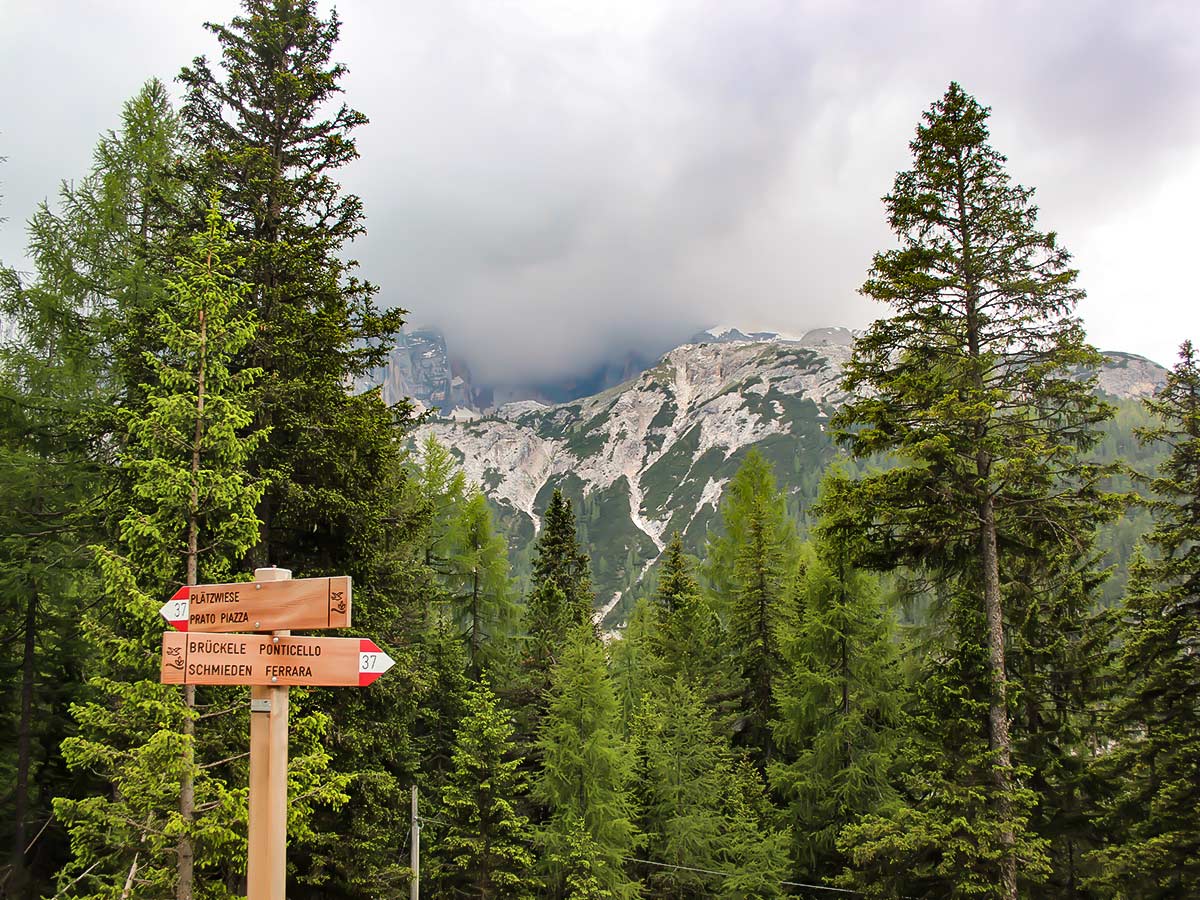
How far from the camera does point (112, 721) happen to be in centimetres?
784

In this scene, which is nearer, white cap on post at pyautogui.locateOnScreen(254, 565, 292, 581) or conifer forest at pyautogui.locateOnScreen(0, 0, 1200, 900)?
white cap on post at pyautogui.locateOnScreen(254, 565, 292, 581)

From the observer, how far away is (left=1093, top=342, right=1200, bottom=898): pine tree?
11.5 meters

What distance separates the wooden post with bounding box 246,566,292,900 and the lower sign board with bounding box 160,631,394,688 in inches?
6.4

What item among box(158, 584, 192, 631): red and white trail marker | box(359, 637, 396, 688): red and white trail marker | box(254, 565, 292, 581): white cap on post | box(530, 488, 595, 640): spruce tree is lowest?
box(359, 637, 396, 688): red and white trail marker

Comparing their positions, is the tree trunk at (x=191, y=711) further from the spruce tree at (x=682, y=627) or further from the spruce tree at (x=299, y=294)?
the spruce tree at (x=682, y=627)

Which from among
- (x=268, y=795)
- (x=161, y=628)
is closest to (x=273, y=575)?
(x=268, y=795)

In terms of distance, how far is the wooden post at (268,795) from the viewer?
5.14m

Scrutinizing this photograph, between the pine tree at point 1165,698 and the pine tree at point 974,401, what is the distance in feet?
5.13

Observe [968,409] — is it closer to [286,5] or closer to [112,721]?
[112,721]

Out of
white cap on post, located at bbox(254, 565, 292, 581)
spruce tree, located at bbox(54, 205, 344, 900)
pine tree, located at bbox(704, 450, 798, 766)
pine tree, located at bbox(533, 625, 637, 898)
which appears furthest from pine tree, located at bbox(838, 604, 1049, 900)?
white cap on post, located at bbox(254, 565, 292, 581)

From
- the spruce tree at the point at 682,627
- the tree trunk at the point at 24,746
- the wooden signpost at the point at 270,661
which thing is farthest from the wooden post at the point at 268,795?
the spruce tree at the point at 682,627

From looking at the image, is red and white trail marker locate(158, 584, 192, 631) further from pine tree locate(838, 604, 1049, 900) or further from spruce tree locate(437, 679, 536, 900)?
pine tree locate(838, 604, 1049, 900)

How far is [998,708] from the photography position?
1241 centimetres

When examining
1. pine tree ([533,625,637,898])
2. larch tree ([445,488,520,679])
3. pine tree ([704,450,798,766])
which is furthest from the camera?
larch tree ([445,488,520,679])
